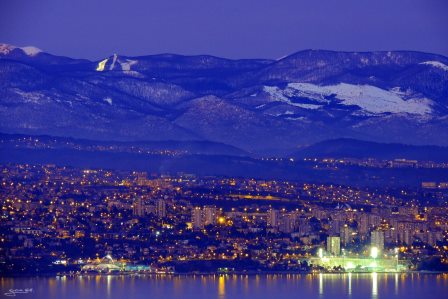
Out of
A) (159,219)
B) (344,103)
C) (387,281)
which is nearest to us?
(387,281)

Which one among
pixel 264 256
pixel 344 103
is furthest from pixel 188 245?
pixel 344 103

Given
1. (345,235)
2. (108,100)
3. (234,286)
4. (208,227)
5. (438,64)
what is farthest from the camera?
(438,64)

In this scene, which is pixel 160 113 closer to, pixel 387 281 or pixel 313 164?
pixel 313 164

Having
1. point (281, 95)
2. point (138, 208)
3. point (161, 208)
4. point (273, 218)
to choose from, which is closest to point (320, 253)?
point (273, 218)

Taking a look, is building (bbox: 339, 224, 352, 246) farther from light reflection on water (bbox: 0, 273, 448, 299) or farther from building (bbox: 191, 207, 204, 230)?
building (bbox: 191, 207, 204, 230)

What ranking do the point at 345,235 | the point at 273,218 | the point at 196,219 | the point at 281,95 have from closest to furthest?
the point at 345,235, the point at 196,219, the point at 273,218, the point at 281,95

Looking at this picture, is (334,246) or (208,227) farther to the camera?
(208,227)

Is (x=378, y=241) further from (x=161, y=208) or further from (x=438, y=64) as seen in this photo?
(x=438, y=64)
